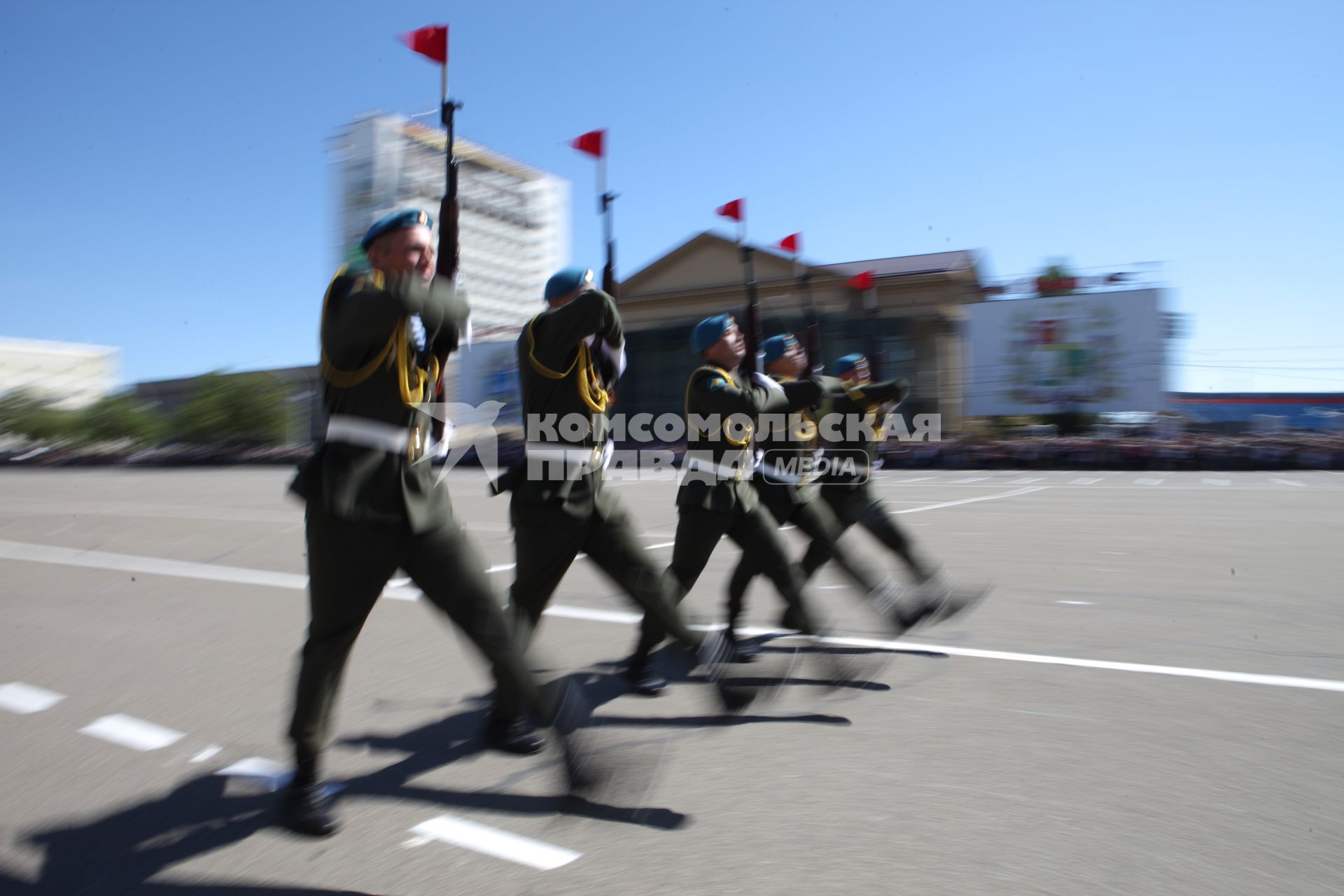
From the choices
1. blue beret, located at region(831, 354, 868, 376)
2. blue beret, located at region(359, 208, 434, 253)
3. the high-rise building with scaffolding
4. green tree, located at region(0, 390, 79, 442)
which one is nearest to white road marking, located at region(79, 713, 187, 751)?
blue beret, located at region(359, 208, 434, 253)

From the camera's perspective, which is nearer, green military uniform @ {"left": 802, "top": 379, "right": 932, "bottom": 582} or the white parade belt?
the white parade belt

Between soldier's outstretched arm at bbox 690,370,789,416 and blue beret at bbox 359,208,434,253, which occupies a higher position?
blue beret at bbox 359,208,434,253

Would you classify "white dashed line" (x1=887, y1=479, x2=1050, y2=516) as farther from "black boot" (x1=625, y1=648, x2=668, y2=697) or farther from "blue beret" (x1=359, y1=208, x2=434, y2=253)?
"blue beret" (x1=359, y1=208, x2=434, y2=253)

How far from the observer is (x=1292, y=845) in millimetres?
2838

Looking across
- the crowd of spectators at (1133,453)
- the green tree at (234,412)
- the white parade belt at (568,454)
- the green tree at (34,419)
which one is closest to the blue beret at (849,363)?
the white parade belt at (568,454)

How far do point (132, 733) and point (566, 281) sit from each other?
8.45ft

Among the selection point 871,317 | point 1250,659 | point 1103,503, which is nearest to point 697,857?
point 1250,659

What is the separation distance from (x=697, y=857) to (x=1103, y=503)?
45.0 ft

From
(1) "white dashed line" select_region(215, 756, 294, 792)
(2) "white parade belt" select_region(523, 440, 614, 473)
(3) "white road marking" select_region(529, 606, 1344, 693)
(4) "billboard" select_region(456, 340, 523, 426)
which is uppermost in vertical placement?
(4) "billboard" select_region(456, 340, 523, 426)

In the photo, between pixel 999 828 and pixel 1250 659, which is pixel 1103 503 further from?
pixel 999 828

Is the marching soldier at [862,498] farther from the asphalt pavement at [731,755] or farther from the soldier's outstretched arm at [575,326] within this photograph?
the soldier's outstretched arm at [575,326]

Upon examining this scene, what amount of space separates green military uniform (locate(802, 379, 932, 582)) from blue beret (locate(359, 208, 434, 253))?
9.65ft

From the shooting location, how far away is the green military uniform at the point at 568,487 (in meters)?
3.59

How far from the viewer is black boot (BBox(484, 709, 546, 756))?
12.1 feet
